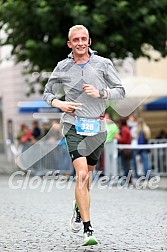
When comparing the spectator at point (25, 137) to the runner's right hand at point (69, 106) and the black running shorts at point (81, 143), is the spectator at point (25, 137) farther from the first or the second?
the runner's right hand at point (69, 106)

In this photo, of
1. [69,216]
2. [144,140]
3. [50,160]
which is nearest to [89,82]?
[69,216]

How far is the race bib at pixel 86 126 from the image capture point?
21.5 ft

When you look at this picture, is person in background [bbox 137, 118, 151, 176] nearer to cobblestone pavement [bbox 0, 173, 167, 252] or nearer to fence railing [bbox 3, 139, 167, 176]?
fence railing [bbox 3, 139, 167, 176]

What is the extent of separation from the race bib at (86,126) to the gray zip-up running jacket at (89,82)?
0.12 ft

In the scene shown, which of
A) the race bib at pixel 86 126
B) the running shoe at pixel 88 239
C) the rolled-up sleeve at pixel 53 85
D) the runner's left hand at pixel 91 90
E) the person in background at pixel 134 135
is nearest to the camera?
the running shoe at pixel 88 239

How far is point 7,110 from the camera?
113 feet

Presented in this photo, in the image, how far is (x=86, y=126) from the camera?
654cm

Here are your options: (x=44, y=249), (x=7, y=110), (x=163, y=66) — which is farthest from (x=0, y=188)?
(x=7, y=110)

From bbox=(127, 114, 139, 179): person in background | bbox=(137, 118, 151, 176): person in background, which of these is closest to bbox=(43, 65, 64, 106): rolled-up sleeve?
bbox=(127, 114, 139, 179): person in background

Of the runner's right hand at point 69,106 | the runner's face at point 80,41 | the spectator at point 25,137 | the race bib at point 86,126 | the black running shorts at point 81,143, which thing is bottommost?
the spectator at point 25,137

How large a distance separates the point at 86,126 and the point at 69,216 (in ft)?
8.76

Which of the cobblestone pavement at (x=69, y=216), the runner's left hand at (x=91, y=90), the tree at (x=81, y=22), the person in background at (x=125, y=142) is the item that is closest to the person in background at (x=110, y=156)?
the person in background at (x=125, y=142)

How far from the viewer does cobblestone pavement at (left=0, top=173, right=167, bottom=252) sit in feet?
21.6

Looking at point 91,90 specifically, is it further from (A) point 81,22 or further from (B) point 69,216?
(A) point 81,22
